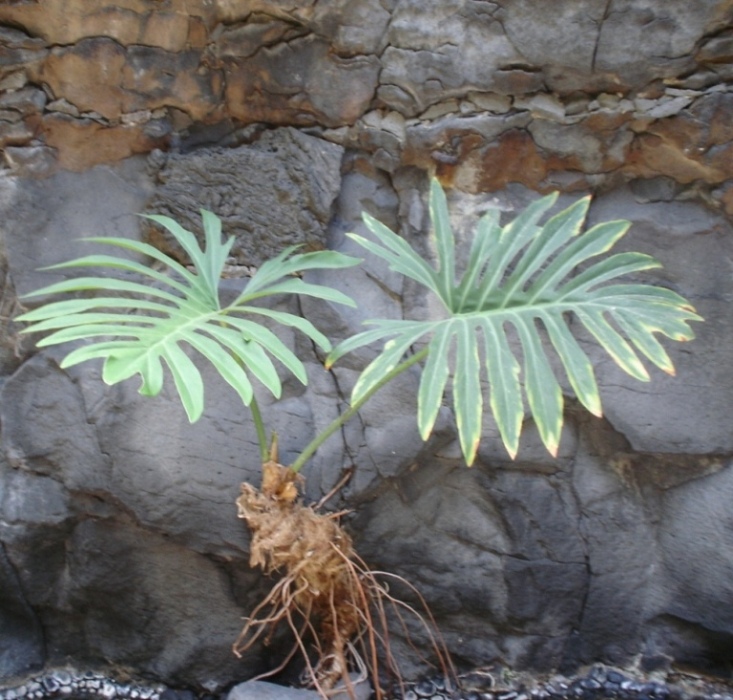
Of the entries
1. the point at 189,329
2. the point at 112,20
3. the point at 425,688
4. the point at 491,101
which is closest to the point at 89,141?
the point at 112,20

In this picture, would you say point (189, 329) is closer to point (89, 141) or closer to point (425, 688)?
point (89, 141)

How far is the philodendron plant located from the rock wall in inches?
6.2

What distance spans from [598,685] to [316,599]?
0.78 meters

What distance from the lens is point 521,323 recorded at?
64.0 inches

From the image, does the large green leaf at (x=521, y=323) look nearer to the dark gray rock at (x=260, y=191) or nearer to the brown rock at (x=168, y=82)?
the dark gray rock at (x=260, y=191)

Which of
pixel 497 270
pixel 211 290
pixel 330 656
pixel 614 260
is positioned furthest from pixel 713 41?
pixel 330 656

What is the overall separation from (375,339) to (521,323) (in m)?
0.30

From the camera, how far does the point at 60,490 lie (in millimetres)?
2180

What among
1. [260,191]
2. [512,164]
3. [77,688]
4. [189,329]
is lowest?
[77,688]

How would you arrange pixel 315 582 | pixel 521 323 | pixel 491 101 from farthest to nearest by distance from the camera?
pixel 491 101 → pixel 315 582 → pixel 521 323

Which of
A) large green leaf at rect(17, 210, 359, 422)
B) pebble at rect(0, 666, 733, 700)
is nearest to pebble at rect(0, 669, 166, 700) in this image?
pebble at rect(0, 666, 733, 700)

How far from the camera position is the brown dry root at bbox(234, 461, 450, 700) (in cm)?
192

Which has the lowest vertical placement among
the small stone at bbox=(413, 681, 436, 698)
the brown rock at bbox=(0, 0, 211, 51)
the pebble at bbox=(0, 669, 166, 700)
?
the pebble at bbox=(0, 669, 166, 700)

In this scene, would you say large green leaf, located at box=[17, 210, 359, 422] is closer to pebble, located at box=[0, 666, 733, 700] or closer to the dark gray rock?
the dark gray rock
